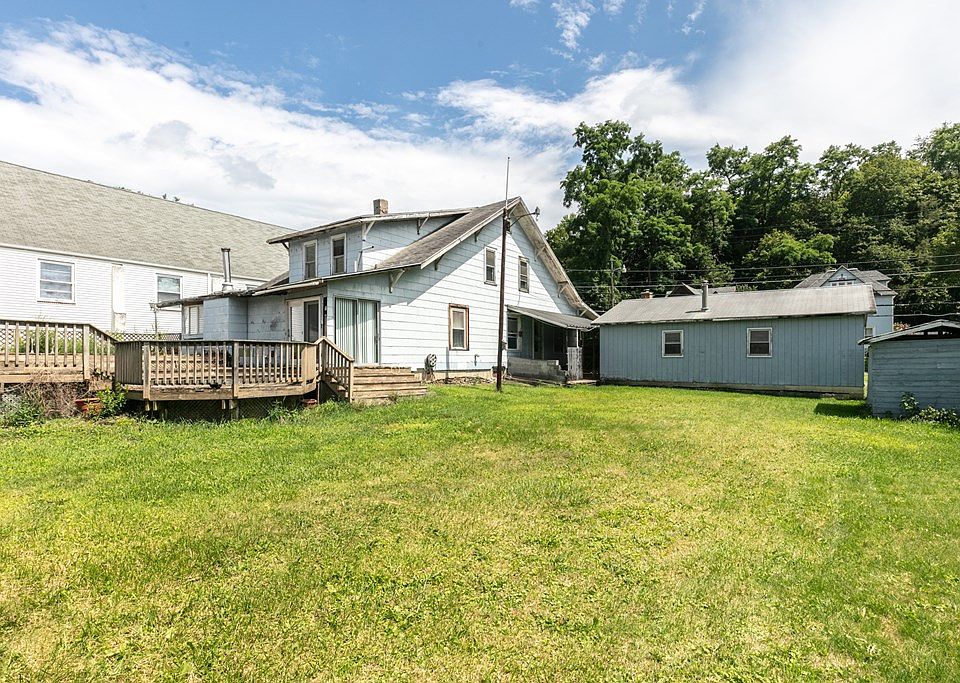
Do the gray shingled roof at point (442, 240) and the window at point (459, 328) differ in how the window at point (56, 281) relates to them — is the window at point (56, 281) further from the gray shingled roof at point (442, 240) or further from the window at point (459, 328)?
the window at point (459, 328)

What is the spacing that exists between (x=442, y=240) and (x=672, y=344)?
1074 cm

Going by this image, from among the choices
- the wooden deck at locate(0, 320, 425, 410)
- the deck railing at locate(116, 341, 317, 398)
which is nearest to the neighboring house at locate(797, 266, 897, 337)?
the wooden deck at locate(0, 320, 425, 410)

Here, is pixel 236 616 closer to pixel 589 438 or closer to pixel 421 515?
pixel 421 515

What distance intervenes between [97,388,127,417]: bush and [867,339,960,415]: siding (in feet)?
57.8

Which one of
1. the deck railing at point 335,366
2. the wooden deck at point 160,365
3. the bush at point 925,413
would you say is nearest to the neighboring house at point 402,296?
the deck railing at point 335,366

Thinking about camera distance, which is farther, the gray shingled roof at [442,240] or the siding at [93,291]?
the siding at [93,291]

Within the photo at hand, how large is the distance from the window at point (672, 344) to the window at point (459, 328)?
8632 millimetres

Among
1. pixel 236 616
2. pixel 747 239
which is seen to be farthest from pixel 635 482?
pixel 747 239

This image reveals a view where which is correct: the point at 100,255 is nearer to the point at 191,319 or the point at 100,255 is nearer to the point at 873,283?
the point at 191,319

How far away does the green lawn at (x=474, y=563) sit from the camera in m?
2.88

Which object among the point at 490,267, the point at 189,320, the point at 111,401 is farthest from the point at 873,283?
the point at 111,401

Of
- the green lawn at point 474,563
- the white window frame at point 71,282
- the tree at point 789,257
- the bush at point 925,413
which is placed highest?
the tree at point 789,257

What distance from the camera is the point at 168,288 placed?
21562mm

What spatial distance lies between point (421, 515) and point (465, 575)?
130 cm
